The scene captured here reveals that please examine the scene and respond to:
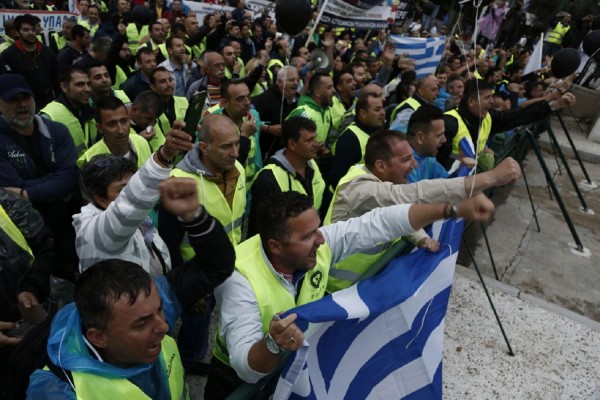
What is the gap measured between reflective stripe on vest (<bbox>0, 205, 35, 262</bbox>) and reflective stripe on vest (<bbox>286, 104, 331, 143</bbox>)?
3129mm

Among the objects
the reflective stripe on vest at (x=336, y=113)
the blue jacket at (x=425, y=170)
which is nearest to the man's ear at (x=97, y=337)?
the blue jacket at (x=425, y=170)

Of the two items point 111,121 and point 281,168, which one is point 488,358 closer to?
point 281,168

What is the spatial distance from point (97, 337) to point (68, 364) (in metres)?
0.13

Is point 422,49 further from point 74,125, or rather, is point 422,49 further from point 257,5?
point 257,5

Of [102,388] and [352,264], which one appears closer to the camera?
[102,388]

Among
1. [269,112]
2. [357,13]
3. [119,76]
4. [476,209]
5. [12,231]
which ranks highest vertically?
[357,13]

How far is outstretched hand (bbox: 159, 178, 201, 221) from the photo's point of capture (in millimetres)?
1631

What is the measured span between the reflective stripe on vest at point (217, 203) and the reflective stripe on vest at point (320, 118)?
205 centimetres

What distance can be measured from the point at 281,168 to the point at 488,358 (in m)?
2.39

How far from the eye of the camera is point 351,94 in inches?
250

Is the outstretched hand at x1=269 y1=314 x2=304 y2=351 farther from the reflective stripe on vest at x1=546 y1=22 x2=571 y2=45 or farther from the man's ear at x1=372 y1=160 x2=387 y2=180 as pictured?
the reflective stripe on vest at x1=546 y1=22 x2=571 y2=45

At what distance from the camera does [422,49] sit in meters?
7.66

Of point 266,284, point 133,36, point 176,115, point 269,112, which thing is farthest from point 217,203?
point 133,36

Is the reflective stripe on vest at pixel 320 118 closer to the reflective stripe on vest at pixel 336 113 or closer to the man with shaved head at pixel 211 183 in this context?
the reflective stripe on vest at pixel 336 113
